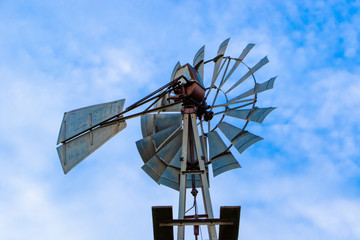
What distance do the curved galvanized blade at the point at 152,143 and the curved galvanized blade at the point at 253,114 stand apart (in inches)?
55.8

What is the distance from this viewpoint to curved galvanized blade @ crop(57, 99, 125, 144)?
846 cm

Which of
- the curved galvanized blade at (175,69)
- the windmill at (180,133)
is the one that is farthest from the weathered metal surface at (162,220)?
the curved galvanized blade at (175,69)

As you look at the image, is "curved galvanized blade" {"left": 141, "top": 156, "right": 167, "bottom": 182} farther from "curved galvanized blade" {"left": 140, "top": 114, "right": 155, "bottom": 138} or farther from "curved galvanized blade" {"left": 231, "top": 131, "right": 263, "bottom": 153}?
"curved galvanized blade" {"left": 231, "top": 131, "right": 263, "bottom": 153}

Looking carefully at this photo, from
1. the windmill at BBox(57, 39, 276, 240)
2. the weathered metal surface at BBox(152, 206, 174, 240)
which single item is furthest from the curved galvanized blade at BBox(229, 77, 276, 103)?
the weathered metal surface at BBox(152, 206, 174, 240)

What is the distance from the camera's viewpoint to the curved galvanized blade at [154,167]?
8.95 metres

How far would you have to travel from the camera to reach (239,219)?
6973 mm

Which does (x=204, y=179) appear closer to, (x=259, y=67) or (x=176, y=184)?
(x=176, y=184)

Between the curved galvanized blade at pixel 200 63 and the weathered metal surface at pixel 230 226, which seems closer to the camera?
the weathered metal surface at pixel 230 226

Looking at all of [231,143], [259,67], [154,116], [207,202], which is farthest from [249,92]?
[207,202]

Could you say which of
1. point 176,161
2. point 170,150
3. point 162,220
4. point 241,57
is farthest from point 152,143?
point 241,57

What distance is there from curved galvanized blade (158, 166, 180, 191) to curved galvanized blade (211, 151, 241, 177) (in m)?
0.79

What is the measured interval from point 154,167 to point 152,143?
64cm

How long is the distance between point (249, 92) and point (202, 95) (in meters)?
1.11

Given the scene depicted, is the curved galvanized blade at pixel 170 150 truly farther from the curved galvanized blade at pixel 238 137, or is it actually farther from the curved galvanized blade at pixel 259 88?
the curved galvanized blade at pixel 259 88
